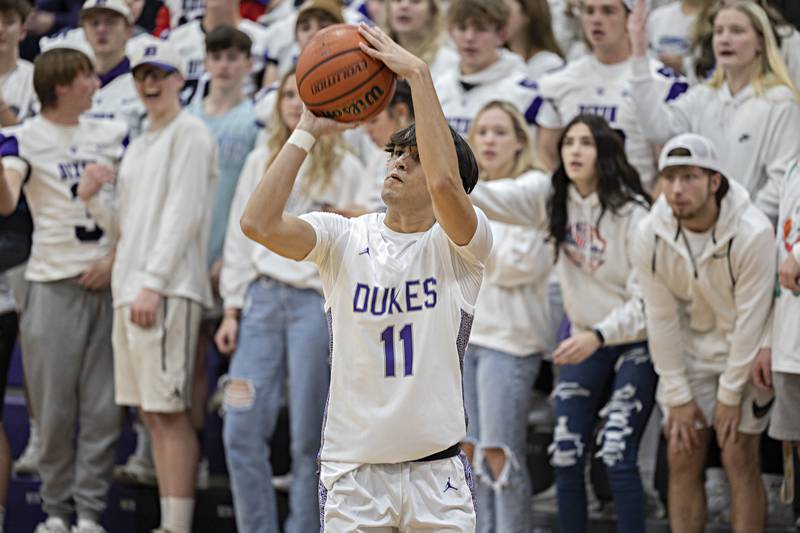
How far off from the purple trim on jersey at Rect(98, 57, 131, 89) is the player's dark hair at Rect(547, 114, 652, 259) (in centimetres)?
306

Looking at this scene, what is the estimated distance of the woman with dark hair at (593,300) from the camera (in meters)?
5.70

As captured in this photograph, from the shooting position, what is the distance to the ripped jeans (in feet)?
18.4

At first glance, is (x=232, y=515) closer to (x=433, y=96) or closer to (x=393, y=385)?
(x=393, y=385)

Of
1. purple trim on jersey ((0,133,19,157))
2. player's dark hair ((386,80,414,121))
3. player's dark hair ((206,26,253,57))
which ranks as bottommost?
purple trim on jersey ((0,133,19,157))

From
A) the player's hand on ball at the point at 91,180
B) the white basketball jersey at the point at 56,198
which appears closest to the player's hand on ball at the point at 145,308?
the white basketball jersey at the point at 56,198

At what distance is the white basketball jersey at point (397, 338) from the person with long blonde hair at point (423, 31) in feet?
11.1

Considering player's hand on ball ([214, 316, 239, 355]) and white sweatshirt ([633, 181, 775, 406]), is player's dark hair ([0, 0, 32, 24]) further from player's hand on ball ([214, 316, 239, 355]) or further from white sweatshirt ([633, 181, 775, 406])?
white sweatshirt ([633, 181, 775, 406])

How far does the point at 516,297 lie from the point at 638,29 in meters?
1.44

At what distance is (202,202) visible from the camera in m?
6.66

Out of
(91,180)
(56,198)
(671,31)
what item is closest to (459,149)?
(91,180)

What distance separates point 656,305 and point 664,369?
0.29 metres

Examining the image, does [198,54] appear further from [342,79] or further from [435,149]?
[435,149]

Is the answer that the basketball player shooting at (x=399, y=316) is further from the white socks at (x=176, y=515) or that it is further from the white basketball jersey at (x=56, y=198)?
the white basketball jersey at (x=56, y=198)

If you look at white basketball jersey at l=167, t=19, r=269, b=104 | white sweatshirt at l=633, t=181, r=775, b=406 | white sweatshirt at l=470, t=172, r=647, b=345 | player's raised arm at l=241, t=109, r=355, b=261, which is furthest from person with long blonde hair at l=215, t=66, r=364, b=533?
player's raised arm at l=241, t=109, r=355, b=261
